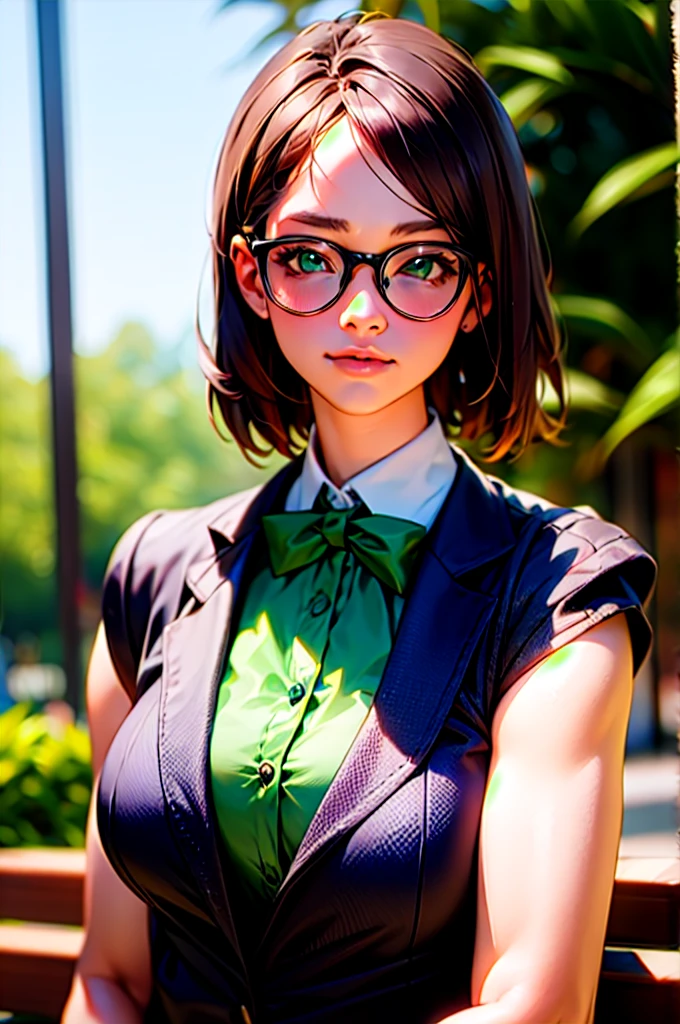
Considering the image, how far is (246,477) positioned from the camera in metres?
7.46

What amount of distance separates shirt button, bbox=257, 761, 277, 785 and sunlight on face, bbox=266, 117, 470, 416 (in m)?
0.41

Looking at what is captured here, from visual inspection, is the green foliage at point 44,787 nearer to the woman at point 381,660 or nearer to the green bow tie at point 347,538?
the woman at point 381,660

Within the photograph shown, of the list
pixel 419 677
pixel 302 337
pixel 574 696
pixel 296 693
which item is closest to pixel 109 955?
pixel 296 693

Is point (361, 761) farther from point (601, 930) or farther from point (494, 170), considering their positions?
point (494, 170)

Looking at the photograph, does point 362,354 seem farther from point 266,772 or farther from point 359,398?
point 266,772

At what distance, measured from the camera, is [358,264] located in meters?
1.16

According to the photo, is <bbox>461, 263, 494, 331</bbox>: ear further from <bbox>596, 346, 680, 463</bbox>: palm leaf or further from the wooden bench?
<bbox>596, 346, 680, 463</bbox>: palm leaf

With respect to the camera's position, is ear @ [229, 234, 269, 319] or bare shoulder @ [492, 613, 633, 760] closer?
bare shoulder @ [492, 613, 633, 760]

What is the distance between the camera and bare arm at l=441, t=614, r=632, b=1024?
1.04m

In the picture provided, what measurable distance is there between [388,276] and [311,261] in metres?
0.09

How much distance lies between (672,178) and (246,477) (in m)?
5.01

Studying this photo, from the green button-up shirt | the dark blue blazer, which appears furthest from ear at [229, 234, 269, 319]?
the dark blue blazer

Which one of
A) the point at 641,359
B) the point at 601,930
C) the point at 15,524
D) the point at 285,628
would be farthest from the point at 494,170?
the point at 15,524

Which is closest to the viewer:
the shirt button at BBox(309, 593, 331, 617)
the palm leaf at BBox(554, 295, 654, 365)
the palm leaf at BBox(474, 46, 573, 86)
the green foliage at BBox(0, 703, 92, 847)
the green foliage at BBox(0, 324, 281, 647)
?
the shirt button at BBox(309, 593, 331, 617)
